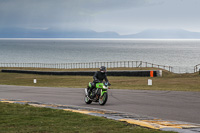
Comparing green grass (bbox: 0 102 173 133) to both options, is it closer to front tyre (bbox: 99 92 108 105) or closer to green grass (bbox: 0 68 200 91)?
front tyre (bbox: 99 92 108 105)

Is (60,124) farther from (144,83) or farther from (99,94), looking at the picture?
(144,83)

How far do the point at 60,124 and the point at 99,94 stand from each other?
6.12 metres

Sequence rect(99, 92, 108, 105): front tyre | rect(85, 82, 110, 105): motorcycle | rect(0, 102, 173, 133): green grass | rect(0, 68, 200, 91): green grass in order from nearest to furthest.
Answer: rect(0, 102, 173, 133): green grass, rect(85, 82, 110, 105): motorcycle, rect(99, 92, 108, 105): front tyre, rect(0, 68, 200, 91): green grass

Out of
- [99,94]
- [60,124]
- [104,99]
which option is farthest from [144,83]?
[60,124]

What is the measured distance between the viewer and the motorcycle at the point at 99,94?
1539cm

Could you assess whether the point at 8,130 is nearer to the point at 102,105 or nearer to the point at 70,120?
the point at 70,120

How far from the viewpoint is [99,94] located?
52.3 ft

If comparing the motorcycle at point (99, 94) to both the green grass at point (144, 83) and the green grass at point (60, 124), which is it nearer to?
the green grass at point (60, 124)

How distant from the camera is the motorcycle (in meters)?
15.4

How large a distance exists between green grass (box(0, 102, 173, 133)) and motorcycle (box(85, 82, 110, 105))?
10.6 ft

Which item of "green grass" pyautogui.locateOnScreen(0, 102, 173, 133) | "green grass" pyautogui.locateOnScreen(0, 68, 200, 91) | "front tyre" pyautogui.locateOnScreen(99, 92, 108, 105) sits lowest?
"green grass" pyautogui.locateOnScreen(0, 102, 173, 133)

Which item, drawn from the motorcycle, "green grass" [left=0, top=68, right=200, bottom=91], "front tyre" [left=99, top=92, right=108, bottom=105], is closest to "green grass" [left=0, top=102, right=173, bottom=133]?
the motorcycle

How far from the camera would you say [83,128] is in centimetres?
922

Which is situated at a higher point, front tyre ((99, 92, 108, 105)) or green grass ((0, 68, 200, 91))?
green grass ((0, 68, 200, 91))
